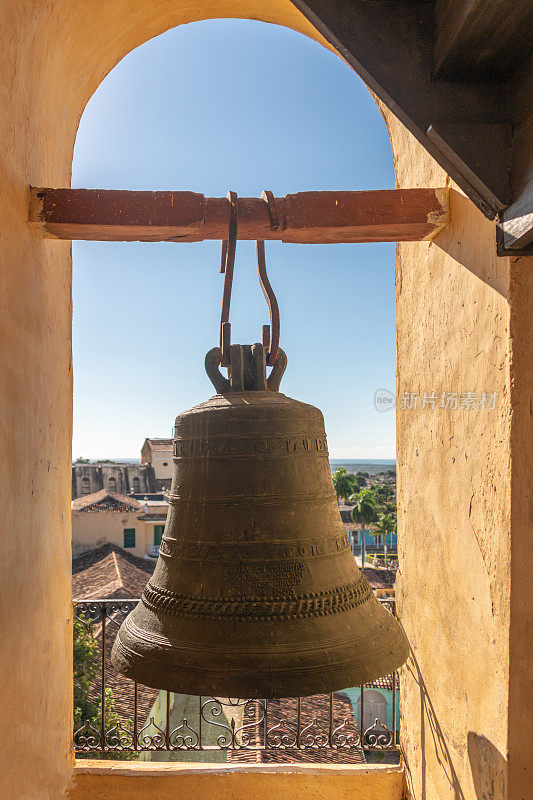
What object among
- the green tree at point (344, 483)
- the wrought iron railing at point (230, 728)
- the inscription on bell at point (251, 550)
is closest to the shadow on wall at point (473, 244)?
the inscription on bell at point (251, 550)

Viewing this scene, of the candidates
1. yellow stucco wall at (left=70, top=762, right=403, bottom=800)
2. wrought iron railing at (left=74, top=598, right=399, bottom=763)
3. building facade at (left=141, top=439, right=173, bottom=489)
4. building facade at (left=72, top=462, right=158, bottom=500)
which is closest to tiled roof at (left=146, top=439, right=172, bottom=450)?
building facade at (left=141, top=439, right=173, bottom=489)

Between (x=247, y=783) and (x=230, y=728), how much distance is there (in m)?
0.29

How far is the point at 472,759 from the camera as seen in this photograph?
1.74 metres

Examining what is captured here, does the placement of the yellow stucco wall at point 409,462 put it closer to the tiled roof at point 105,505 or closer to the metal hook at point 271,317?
the metal hook at point 271,317

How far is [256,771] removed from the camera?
8.16 ft

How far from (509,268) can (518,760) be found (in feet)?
4.44

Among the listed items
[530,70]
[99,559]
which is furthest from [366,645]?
[99,559]

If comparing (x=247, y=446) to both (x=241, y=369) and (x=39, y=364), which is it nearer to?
(x=241, y=369)

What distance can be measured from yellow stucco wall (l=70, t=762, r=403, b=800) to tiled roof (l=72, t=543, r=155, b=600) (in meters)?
6.87

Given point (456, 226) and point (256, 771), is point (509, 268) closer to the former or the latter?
point (456, 226)

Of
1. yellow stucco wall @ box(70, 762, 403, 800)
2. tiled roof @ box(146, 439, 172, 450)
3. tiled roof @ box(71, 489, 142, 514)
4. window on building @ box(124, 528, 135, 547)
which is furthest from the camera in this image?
tiled roof @ box(146, 439, 172, 450)

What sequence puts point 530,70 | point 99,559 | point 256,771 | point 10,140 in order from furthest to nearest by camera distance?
point 99,559
point 256,771
point 10,140
point 530,70

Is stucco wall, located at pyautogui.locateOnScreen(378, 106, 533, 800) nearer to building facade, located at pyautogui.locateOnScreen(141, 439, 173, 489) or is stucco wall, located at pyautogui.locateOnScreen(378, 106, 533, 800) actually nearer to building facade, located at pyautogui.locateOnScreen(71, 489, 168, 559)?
building facade, located at pyautogui.locateOnScreen(71, 489, 168, 559)

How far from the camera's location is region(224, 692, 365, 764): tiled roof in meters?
2.70
